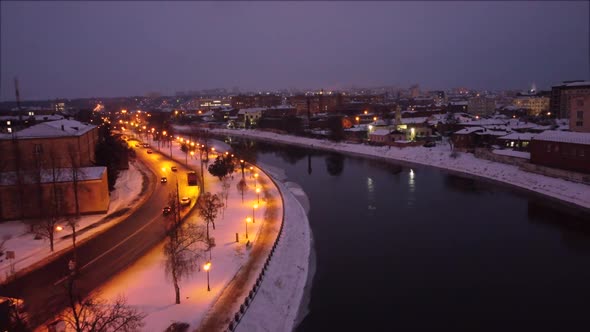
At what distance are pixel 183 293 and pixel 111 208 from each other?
7296 mm

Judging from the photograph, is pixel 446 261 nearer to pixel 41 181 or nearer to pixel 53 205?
pixel 53 205

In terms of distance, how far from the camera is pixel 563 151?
17.5m

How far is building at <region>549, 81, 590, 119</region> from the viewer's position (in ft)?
127

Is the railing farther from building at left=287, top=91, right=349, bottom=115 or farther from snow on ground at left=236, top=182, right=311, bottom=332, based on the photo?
building at left=287, top=91, right=349, bottom=115

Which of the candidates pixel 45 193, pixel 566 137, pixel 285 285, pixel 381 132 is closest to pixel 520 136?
pixel 566 137

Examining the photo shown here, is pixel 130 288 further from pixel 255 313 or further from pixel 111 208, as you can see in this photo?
pixel 111 208

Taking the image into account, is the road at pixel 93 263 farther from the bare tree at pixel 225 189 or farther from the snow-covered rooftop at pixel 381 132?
the snow-covered rooftop at pixel 381 132

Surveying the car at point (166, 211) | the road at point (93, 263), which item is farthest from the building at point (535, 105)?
the road at point (93, 263)

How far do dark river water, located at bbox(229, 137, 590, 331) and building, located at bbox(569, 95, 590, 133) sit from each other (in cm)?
826

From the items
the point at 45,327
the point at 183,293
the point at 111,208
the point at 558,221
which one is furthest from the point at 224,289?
the point at 558,221

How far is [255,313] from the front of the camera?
7.23 metres

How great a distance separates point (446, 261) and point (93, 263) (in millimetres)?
7713

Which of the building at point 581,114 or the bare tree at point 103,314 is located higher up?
the building at point 581,114

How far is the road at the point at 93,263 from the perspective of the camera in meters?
7.46
